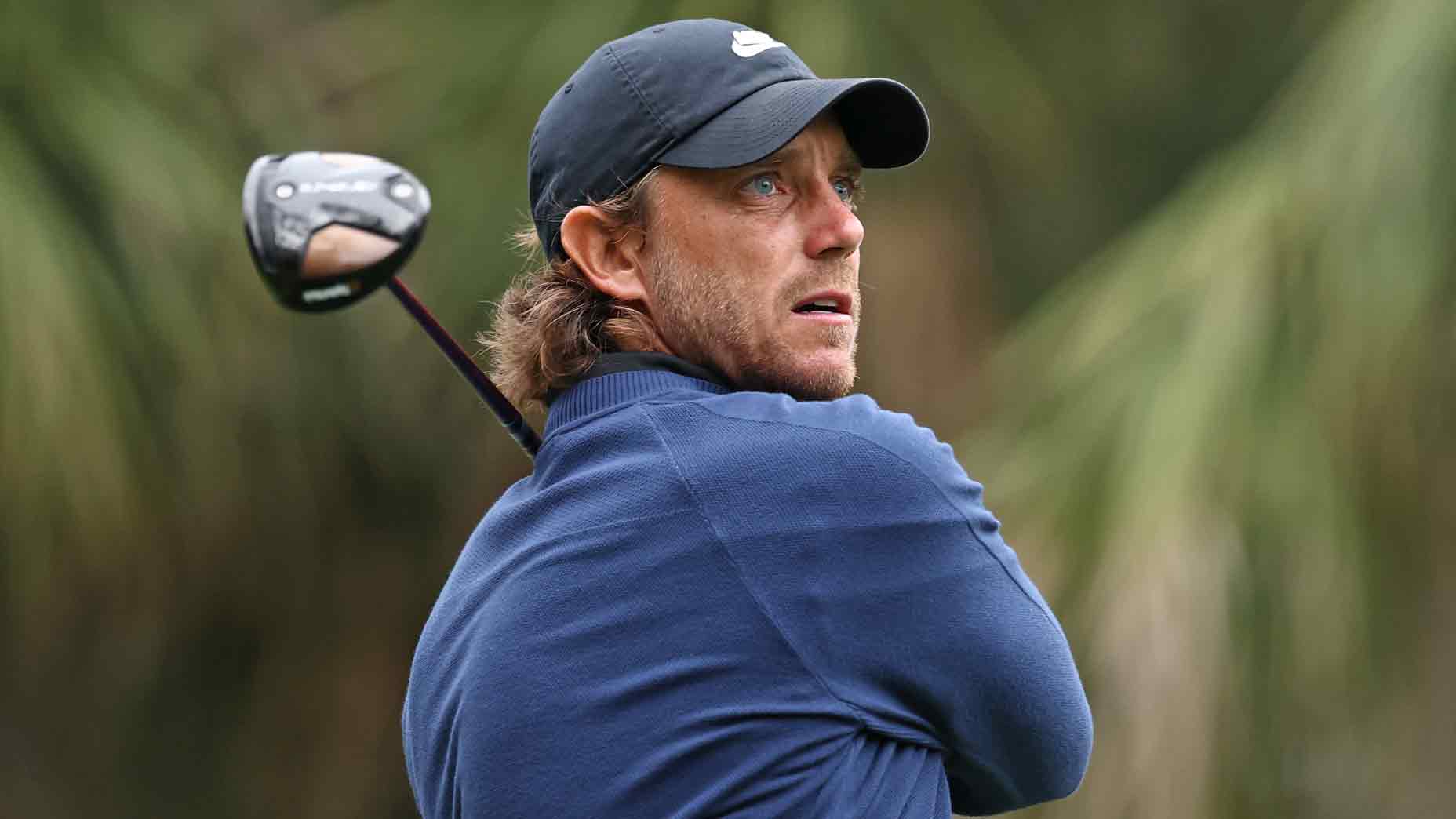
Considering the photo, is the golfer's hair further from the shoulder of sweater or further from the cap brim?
the shoulder of sweater

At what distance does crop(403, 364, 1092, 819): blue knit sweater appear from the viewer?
47.6 inches

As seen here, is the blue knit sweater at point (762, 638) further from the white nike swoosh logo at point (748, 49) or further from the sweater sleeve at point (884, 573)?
the white nike swoosh logo at point (748, 49)

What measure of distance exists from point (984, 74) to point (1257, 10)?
50 cm

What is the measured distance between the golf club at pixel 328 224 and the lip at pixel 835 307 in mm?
338

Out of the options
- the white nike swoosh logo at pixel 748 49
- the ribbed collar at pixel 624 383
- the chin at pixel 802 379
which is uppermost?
the white nike swoosh logo at pixel 748 49

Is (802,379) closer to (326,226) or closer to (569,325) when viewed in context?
(569,325)

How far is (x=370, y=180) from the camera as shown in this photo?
1222 millimetres

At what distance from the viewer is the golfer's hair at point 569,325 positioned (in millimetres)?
1446

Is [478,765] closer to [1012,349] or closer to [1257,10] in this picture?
[1012,349]

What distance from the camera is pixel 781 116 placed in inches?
55.2

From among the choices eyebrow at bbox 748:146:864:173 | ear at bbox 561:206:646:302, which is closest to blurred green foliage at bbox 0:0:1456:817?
eyebrow at bbox 748:146:864:173

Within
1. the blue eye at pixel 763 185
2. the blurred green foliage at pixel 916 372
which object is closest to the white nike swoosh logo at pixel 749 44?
the blue eye at pixel 763 185

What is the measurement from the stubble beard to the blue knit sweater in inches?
5.1

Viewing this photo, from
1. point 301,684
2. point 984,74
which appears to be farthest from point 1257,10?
point 301,684
